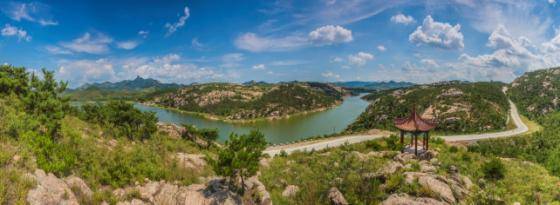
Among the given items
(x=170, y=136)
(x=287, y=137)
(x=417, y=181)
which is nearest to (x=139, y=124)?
(x=170, y=136)

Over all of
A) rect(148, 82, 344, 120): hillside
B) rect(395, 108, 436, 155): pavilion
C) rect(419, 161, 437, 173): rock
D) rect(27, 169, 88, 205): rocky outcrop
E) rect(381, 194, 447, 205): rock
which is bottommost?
rect(148, 82, 344, 120): hillside

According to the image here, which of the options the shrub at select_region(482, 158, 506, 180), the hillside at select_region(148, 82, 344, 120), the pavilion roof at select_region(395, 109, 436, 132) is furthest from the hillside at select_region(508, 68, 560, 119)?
the shrub at select_region(482, 158, 506, 180)

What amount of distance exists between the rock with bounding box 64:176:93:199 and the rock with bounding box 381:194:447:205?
11.5 meters

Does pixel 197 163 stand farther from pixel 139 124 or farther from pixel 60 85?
pixel 60 85

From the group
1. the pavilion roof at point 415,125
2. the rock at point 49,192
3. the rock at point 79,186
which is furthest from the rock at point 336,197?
the pavilion roof at point 415,125

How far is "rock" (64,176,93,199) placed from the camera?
9.18m

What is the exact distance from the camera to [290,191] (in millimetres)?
13836

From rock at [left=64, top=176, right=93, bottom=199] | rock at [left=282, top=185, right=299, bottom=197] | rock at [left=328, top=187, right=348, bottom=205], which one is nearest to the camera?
rock at [left=64, top=176, right=93, bottom=199]

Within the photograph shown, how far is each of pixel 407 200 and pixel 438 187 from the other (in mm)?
2117

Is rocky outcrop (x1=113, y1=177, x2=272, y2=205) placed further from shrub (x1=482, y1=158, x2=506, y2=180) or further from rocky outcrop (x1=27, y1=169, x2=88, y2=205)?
shrub (x1=482, y1=158, x2=506, y2=180)

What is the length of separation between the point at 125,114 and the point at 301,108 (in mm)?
99344

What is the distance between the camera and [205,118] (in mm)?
105625

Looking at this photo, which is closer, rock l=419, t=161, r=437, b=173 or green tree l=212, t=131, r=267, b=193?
green tree l=212, t=131, r=267, b=193

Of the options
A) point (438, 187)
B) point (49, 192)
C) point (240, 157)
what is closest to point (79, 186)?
point (49, 192)
